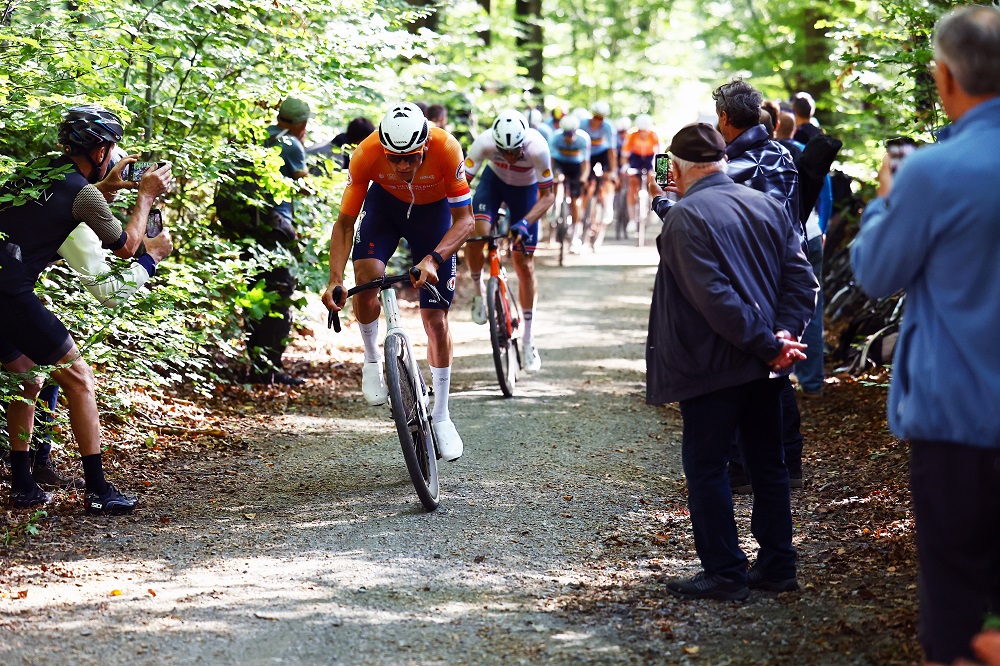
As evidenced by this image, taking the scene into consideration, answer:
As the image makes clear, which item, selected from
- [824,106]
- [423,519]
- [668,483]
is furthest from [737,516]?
[824,106]

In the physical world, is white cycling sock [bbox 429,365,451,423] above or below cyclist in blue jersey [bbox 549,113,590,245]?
below

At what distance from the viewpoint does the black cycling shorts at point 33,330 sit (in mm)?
5613

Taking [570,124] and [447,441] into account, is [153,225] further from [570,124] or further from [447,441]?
[570,124]

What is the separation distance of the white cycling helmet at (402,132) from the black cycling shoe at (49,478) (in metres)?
2.87

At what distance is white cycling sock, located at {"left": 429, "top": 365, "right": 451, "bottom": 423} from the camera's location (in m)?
6.80

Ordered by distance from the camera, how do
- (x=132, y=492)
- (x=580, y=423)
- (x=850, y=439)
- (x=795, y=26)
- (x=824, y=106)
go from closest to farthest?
(x=132, y=492) → (x=850, y=439) → (x=580, y=423) → (x=824, y=106) → (x=795, y=26)

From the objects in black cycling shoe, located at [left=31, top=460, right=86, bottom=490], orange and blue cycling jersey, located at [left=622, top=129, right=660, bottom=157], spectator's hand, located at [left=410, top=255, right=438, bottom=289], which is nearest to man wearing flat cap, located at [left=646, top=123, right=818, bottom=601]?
spectator's hand, located at [left=410, top=255, right=438, bottom=289]

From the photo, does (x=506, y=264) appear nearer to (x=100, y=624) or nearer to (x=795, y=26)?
(x=795, y=26)

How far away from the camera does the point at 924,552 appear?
3137mm

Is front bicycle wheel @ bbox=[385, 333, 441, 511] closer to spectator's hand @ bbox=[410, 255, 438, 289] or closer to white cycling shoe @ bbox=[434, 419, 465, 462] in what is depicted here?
white cycling shoe @ bbox=[434, 419, 465, 462]

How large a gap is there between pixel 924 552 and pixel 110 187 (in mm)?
4735

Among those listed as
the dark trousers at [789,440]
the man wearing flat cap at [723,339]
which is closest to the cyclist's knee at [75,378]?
the man wearing flat cap at [723,339]

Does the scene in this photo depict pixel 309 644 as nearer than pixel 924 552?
No

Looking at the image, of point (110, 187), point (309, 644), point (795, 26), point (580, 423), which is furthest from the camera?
point (795, 26)
